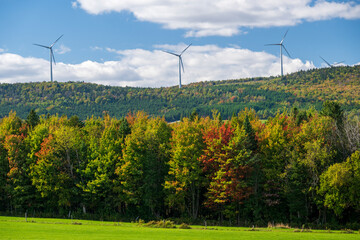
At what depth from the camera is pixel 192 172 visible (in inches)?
2876

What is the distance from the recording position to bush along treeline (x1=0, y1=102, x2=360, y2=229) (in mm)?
70875

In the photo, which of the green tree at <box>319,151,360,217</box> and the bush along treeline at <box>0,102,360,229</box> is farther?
the bush along treeline at <box>0,102,360,229</box>

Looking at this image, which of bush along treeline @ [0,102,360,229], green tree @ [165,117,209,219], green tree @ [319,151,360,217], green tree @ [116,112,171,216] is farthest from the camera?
green tree @ [116,112,171,216]

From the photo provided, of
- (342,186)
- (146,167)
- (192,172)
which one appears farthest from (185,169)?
(342,186)

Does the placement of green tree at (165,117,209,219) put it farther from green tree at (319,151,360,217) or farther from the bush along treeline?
green tree at (319,151,360,217)

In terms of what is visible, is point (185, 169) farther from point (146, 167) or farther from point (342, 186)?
point (342, 186)

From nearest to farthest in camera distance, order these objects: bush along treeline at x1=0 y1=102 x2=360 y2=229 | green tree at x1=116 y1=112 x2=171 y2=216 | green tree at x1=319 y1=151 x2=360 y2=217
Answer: green tree at x1=319 y1=151 x2=360 y2=217, bush along treeline at x1=0 y1=102 x2=360 y2=229, green tree at x1=116 y1=112 x2=171 y2=216

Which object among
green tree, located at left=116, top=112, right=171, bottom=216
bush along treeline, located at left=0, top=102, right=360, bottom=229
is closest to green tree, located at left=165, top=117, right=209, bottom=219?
bush along treeline, located at left=0, top=102, right=360, bottom=229

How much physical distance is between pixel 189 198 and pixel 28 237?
4059 cm

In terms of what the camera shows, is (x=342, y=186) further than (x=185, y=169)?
No

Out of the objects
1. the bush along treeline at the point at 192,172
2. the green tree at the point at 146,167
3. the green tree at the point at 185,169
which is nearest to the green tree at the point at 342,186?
the bush along treeline at the point at 192,172

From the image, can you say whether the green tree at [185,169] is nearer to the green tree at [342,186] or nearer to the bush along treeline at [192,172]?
the bush along treeline at [192,172]

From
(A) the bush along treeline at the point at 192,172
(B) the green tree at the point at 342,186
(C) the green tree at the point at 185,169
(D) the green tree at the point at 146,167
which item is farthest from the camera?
(D) the green tree at the point at 146,167

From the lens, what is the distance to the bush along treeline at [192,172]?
70.9 metres
